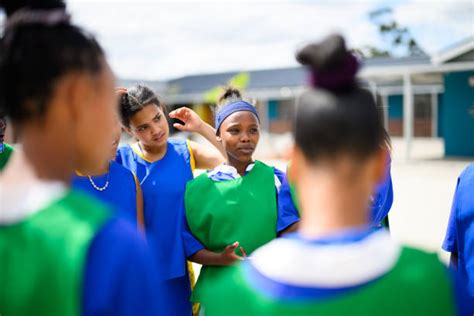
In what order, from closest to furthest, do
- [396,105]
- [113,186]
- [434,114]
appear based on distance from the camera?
1. [113,186]
2. [434,114]
3. [396,105]

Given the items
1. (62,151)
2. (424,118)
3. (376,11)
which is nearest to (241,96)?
(62,151)

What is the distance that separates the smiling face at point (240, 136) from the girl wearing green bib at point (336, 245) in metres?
1.59

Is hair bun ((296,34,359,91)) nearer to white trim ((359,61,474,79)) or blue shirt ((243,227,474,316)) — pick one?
blue shirt ((243,227,474,316))

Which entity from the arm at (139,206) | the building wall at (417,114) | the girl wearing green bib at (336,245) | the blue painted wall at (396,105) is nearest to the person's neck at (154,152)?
the arm at (139,206)

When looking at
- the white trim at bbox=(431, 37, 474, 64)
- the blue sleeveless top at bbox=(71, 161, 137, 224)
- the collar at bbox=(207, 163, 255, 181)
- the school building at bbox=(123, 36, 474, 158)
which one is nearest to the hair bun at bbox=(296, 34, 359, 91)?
the collar at bbox=(207, 163, 255, 181)

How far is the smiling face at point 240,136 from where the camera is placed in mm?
2791

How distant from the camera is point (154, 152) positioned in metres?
3.31

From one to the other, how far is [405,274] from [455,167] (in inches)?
649

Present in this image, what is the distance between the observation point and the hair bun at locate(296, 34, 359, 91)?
3.81ft

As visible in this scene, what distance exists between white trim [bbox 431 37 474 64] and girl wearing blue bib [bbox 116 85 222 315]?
704 inches

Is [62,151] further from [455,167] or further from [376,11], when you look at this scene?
[376,11]

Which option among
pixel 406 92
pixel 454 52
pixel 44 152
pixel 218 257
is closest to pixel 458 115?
pixel 406 92

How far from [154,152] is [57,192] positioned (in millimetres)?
2146

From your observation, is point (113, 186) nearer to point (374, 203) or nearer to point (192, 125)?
point (192, 125)
